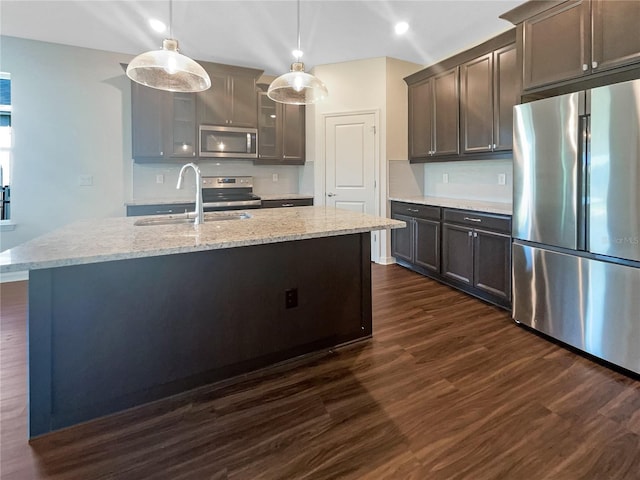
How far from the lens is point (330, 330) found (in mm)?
2414

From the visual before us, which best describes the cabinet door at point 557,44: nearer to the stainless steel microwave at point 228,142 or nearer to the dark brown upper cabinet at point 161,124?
the stainless steel microwave at point 228,142

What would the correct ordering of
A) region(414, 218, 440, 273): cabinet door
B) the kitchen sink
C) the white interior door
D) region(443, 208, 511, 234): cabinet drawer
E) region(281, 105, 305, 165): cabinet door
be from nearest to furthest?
the kitchen sink, region(443, 208, 511, 234): cabinet drawer, region(414, 218, 440, 273): cabinet door, the white interior door, region(281, 105, 305, 165): cabinet door

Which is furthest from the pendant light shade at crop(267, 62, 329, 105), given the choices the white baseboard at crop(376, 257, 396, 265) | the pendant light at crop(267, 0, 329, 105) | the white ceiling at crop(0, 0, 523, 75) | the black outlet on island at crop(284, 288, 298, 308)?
the white baseboard at crop(376, 257, 396, 265)

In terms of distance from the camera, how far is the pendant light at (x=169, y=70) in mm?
1921

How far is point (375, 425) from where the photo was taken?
171cm

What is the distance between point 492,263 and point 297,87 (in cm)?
227

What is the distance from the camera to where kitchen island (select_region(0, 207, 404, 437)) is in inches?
63.1

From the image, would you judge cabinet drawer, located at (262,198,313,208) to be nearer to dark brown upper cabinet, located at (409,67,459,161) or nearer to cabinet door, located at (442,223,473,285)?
dark brown upper cabinet, located at (409,67,459,161)

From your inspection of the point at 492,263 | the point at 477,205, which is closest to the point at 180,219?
the point at 492,263

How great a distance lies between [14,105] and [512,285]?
5401 millimetres

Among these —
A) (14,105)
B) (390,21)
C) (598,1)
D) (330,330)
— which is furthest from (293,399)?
(14,105)

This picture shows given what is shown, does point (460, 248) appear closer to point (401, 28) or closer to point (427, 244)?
point (427, 244)

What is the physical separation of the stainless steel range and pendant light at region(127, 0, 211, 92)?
204 centimetres

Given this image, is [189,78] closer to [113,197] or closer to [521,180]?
[521,180]
